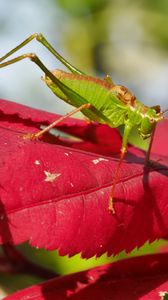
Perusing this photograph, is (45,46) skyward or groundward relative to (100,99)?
skyward

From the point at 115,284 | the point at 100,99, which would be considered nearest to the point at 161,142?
the point at 100,99

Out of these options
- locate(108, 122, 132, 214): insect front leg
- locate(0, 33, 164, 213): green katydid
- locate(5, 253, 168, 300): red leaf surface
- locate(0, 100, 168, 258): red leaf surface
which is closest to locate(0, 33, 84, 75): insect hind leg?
locate(0, 33, 164, 213): green katydid

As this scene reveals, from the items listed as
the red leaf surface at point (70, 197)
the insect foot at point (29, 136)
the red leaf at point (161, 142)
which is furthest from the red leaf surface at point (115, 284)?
the red leaf at point (161, 142)

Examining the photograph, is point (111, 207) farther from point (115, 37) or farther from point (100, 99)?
point (115, 37)

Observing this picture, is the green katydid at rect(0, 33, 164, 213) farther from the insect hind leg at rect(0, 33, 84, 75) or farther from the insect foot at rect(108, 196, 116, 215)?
the insect foot at rect(108, 196, 116, 215)

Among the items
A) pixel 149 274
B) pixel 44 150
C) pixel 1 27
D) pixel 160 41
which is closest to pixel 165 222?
pixel 149 274

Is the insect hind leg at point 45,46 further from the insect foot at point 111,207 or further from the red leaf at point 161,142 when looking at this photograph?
the insect foot at point 111,207
